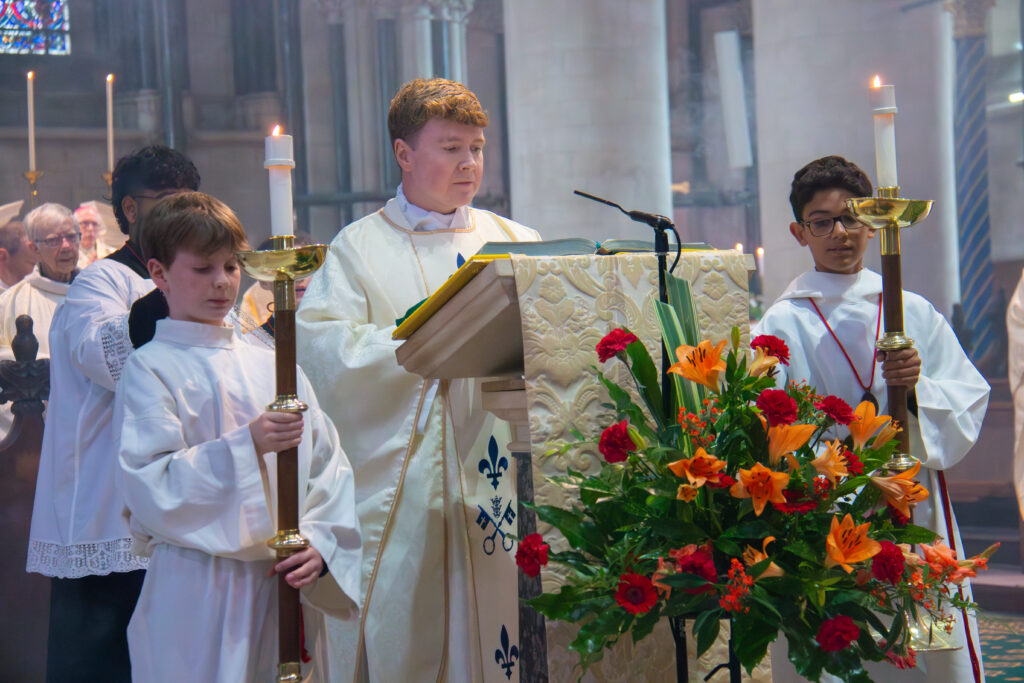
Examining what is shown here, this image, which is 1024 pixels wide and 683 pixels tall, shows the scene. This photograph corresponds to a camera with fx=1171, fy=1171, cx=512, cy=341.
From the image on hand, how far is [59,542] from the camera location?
3.19 meters

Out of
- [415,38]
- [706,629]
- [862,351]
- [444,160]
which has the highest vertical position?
[415,38]

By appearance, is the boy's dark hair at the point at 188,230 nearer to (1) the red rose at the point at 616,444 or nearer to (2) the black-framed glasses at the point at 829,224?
(1) the red rose at the point at 616,444

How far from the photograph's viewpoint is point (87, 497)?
321 centimetres

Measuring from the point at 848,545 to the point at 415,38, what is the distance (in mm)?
10147

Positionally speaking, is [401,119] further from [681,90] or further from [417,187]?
[681,90]

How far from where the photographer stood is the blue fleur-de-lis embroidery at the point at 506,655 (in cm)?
284

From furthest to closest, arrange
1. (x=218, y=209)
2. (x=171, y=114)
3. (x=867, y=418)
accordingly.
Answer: (x=171, y=114)
(x=218, y=209)
(x=867, y=418)

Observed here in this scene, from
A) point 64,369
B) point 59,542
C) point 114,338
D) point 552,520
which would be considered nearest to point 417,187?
point 114,338

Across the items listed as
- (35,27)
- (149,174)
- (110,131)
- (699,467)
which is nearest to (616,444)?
(699,467)

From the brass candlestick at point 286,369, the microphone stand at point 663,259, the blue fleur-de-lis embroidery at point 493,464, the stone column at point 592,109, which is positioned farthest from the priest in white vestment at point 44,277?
the microphone stand at point 663,259

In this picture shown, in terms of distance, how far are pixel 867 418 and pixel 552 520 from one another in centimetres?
57

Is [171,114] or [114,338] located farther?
[171,114]

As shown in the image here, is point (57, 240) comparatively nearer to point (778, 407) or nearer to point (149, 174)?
point (149, 174)

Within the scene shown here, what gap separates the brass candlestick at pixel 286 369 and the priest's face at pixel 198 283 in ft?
0.93
